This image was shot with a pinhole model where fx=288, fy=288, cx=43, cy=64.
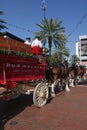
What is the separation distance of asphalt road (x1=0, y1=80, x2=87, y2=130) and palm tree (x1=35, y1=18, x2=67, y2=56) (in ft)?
113

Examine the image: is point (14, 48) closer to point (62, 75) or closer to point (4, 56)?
point (4, 56)

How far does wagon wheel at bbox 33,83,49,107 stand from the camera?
11094 millimetres

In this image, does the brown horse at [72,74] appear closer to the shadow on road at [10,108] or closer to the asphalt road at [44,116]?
the asphalt road at [44,116]

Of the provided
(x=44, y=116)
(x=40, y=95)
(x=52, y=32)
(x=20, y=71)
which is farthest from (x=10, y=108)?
(x=52, y=32)

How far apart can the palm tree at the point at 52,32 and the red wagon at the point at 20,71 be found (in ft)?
113

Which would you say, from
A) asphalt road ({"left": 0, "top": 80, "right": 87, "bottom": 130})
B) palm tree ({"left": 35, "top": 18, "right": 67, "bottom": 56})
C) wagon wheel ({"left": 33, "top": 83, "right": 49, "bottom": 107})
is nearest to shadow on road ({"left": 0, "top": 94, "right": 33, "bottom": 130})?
asphalt road ({"left": 0, "top": 80, "right": 87, "bottom": 130})

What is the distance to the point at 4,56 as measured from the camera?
30.0ft

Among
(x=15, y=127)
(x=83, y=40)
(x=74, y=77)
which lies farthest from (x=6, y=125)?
(x=83, y=40)

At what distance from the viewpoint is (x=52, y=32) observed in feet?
156

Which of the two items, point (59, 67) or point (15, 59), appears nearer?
point (15, 59)

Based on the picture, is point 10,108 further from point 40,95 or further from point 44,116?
point 44,116

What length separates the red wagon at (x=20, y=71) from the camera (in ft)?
30.4

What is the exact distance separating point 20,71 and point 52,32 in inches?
1481

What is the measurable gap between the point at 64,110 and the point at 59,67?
237 inches
